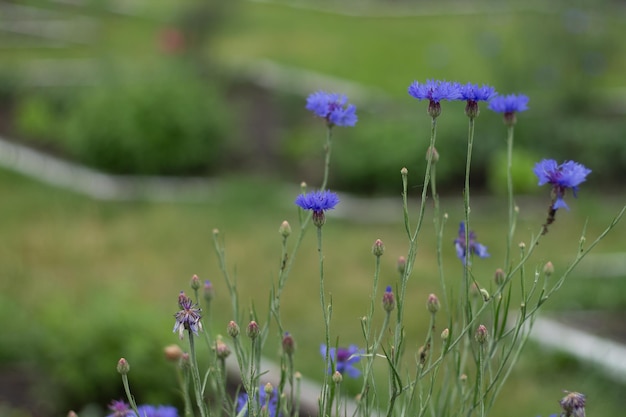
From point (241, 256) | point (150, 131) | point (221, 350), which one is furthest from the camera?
point (150, 131)

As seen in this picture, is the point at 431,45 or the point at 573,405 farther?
the point at 431,45

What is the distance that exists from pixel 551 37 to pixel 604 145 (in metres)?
1.73

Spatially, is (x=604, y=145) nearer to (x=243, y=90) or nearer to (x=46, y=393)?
(x=243, y=90)

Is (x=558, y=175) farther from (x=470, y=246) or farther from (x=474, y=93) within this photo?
(x=470, y=246)

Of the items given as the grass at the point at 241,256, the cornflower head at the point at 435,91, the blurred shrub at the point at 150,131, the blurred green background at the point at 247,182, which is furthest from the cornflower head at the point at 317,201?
the blurred shrub at the point at 150,131

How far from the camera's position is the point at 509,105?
7.11 feet

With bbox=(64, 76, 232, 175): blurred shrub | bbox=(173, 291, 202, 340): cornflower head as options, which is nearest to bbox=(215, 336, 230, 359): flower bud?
bbox=(173, 291, 202, 340): cornflower head

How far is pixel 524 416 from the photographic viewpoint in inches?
164

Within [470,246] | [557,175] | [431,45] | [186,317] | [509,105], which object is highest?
[431,45]

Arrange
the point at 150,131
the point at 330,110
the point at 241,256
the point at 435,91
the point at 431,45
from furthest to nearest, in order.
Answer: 1. the point at 431,45
2. the point at 150,131
3. the point at 241,256
4. the point at 330,110
5. the point at 435,91

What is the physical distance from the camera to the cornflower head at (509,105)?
2156mm

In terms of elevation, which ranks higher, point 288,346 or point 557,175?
point 557,175

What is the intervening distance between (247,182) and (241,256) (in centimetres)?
116

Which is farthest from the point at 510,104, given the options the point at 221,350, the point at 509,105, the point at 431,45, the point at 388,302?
the point at 431,45
